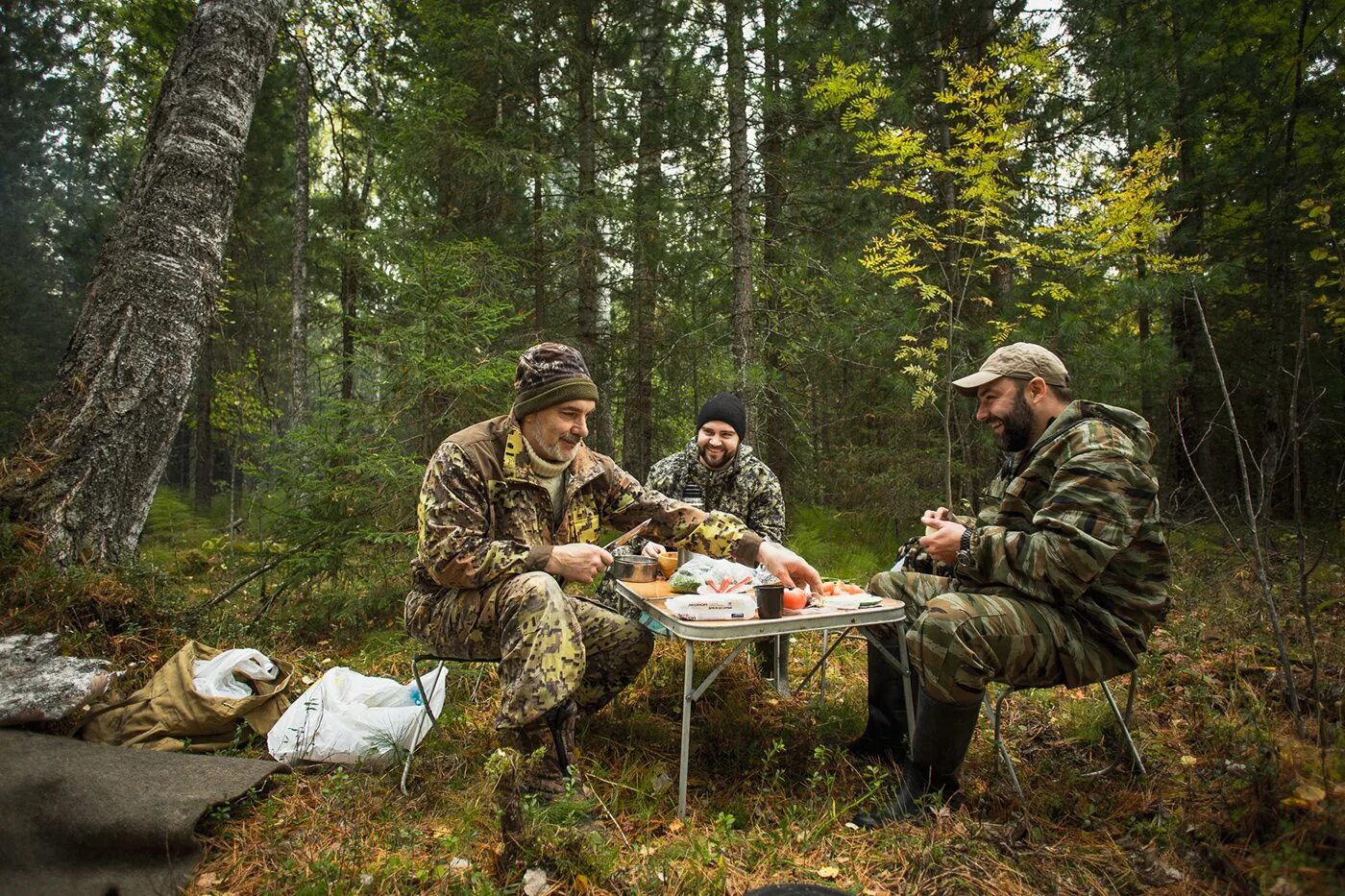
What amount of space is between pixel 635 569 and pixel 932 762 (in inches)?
59.7

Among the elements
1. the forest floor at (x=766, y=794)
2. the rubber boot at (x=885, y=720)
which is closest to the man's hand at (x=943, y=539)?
the rubber boot at (x=885, y=720)

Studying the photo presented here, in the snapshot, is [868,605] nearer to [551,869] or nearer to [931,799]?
[931,799]

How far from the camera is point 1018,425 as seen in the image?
295 cm

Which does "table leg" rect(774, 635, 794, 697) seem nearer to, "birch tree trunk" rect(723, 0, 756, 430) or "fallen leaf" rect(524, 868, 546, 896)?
"fallen leaf" rect(524, 868, 546, 896)

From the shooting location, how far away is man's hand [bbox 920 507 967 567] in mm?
2730

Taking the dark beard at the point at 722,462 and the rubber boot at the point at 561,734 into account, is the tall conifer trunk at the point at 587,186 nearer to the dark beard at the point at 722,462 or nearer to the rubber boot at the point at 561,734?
the dark beard at the point at 722,462

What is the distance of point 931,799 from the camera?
8.18 ft

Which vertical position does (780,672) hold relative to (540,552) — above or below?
below

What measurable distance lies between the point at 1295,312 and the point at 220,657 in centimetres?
995

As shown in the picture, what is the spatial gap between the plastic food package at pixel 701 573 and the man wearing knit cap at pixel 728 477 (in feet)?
4.19

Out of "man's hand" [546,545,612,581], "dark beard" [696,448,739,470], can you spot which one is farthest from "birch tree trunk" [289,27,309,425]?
"man's hand" [546,545,612,581]

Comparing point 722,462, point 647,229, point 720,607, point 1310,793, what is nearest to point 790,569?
point 720,607

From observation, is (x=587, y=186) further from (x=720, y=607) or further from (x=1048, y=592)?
(x=1048, y=592)

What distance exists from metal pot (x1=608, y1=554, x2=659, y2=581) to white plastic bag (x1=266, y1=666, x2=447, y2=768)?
997 millimetres
